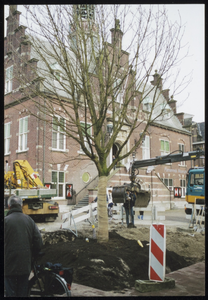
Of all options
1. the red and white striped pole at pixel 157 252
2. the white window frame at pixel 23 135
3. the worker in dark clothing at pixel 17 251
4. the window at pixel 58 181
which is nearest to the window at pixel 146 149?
the window at pixel 58 181

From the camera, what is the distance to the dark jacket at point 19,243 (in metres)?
4.05

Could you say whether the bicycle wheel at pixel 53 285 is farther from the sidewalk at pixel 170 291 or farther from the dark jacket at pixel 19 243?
the sidewalk at pixel 170 291

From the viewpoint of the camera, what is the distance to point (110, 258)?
6.67 m

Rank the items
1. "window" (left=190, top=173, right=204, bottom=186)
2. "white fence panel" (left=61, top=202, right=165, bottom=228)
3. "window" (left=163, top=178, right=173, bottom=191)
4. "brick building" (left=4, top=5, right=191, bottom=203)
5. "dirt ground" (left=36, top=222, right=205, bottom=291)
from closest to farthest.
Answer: "dirt ground" (left=36, top=222, right=205, bottom=291) → "white fence panel" (left=61, top=202, right=165, bottom=228) → "window" (left=190, top=173, right=204, bottom=186) → "brick building" (left=4, top=5, right=191, bottom=203) → "window" (left=163, top=178, right=173, bottom=191)

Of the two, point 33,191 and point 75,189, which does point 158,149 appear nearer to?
point 75,189

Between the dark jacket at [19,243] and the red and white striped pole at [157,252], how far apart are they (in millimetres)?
2358

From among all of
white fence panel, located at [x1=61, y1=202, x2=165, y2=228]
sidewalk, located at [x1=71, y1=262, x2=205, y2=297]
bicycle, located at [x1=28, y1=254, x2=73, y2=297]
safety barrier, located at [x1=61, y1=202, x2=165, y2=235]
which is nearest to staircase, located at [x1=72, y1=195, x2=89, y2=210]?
safety barrier, located at [x1=61, y1=202, x2=165, y2=235]

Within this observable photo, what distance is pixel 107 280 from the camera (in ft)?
19.1

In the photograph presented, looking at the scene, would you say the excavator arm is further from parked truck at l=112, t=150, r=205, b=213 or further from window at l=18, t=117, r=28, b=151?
window at l=18, t=117, r=28, b=151

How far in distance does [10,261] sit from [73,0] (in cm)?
525

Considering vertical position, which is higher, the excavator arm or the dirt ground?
the excavator arm

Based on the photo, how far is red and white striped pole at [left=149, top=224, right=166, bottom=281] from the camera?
5.68 metres

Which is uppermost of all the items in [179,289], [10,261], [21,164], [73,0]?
[73,0]

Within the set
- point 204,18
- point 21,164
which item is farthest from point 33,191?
point 204,18
